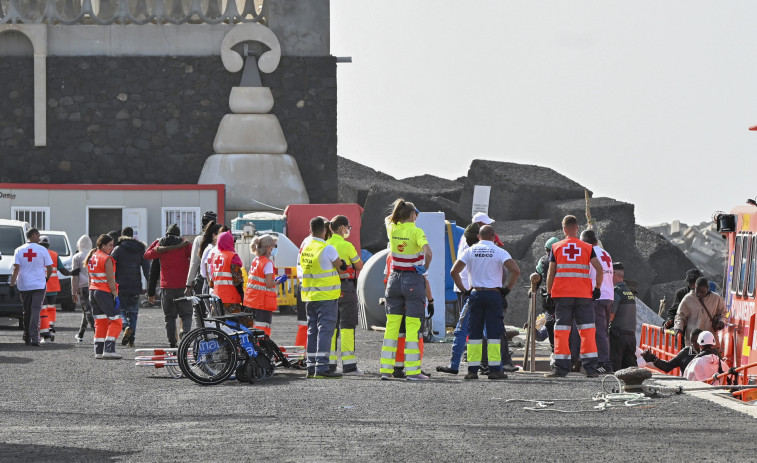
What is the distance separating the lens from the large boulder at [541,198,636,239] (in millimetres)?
38469

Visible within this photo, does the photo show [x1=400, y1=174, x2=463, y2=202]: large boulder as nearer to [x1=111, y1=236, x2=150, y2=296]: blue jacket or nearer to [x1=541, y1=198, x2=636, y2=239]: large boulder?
[x1=541, y1=198, x2=636, y2=239]: large boulder

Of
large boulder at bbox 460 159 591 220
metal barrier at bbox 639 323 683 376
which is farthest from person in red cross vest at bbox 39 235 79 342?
large boulder at bbox 460 159 591 220

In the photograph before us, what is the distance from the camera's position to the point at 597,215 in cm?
3834

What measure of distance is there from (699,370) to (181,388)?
5.89 metres

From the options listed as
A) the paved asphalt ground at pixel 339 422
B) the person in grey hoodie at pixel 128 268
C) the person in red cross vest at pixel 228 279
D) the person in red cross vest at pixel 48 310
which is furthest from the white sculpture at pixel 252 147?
the paved asphalt ground at pixel 339 422

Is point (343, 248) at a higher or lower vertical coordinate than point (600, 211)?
lower

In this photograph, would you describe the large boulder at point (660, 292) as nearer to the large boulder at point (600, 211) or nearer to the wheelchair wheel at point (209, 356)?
the large boulder at point (600, 211)

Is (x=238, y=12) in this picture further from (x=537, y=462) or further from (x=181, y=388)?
(x=537, y=462)

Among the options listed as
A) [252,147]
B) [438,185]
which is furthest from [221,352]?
[438,185]

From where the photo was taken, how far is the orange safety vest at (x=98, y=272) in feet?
60.0

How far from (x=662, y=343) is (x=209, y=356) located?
763 centimetres

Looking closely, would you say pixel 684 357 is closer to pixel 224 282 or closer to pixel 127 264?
pixel 224 282

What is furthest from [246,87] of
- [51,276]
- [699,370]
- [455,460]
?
[455,460]

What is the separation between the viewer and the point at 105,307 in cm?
1823
